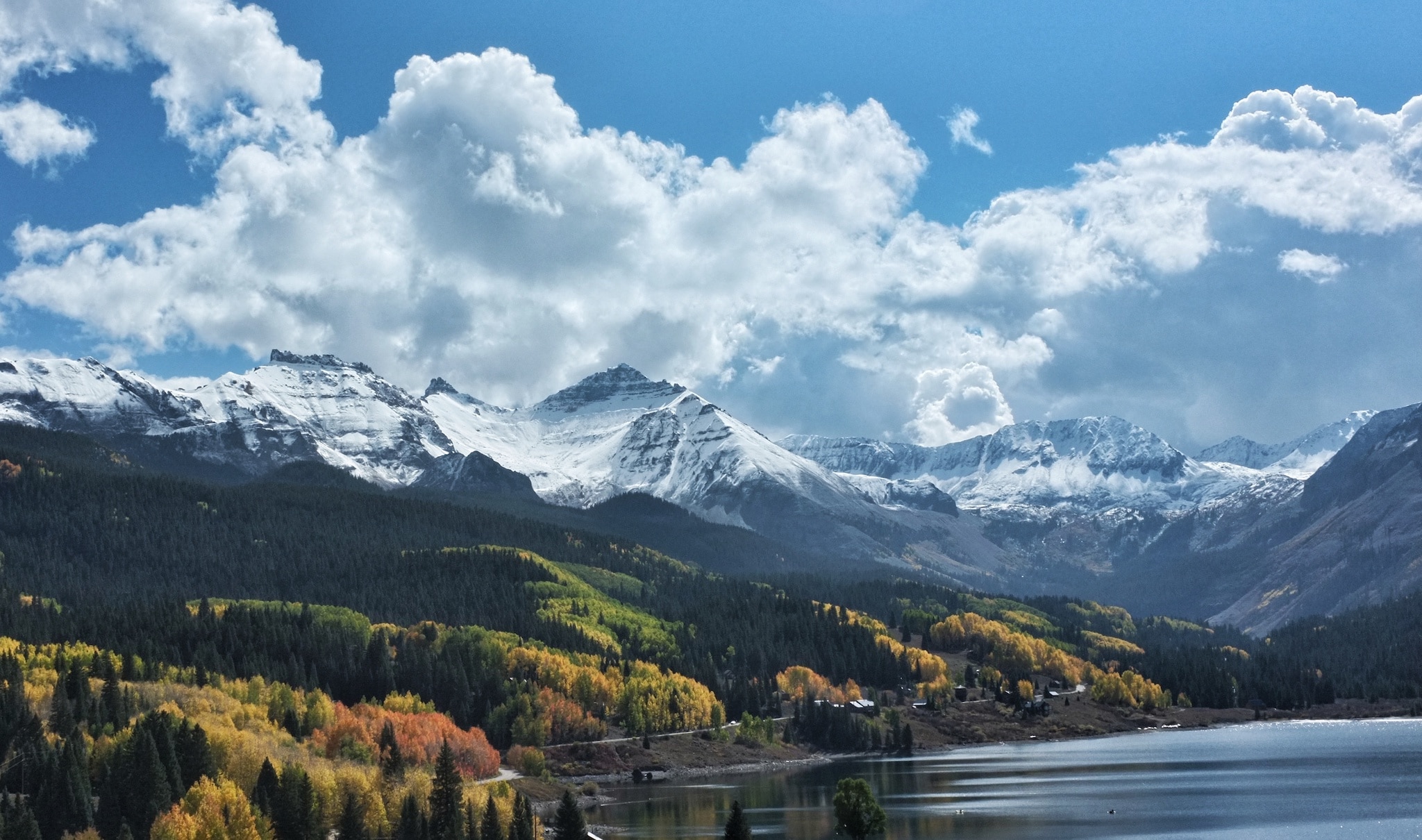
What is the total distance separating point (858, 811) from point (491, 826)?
114 ft

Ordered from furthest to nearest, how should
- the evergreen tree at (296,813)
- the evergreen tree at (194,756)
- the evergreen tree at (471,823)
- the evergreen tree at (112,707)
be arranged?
the evergreen tree at (112,707) < the evergreen tree at (194,756) < the evergreen tree at (296,813) < the evergreen tree at (471,823)

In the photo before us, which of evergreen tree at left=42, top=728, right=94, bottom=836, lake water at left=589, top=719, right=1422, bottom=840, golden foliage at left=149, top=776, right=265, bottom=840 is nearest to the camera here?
golden foliage at left=149, top=776, right=265, bottom=840

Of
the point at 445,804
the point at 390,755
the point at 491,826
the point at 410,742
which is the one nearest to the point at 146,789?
the point at 445,804

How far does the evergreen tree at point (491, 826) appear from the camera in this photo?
12825 cm

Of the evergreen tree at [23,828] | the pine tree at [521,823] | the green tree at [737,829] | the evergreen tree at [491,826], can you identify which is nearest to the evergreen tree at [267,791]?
the evergreen tree at [23,828]

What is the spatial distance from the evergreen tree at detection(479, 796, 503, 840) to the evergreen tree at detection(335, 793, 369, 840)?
12.0m

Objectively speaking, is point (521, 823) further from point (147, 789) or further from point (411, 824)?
point (147, 789)

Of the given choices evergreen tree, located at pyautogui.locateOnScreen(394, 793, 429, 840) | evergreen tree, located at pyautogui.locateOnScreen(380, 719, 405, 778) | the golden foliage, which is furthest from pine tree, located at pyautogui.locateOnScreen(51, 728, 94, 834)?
evergreen tree, located at pyautogui.locateOnScreen(380, 719, 405, 778)

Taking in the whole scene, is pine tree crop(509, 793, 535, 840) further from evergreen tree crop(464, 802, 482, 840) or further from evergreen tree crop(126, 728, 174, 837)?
evergreen tree crop(126, 728, 174, 837)

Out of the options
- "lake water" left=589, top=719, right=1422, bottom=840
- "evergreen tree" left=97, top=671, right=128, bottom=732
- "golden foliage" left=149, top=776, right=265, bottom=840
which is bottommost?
"lake water" left=589, top=719, right=1422, bottom=840

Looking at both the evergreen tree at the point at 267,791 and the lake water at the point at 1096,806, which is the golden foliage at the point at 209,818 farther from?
the lake water at the point at 1096,806

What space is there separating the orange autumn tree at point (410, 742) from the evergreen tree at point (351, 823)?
37239 mm

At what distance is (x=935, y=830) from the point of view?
145 metres

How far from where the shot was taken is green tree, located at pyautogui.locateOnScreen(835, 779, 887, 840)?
135 meters
